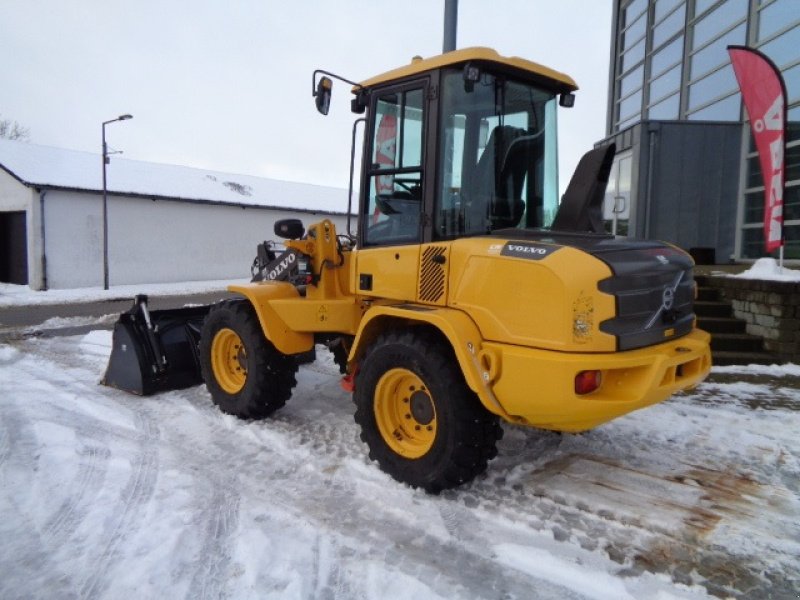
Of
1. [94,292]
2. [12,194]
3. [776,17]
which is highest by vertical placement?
[776,17]

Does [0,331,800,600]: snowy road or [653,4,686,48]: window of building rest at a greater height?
[653,4,686,48]: window of building

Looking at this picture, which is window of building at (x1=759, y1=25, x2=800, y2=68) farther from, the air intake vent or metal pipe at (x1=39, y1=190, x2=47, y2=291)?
metal pipe at (x1=39, y1=190, x2=47, y2=291)

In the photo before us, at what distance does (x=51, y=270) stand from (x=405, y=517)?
1803cm

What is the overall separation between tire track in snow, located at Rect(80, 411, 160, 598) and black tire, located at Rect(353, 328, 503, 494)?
1407 millimetres

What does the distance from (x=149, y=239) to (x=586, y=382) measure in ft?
65.6

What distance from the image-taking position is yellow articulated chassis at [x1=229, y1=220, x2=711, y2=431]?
299 centimetres

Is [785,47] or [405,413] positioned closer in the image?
[405,413]

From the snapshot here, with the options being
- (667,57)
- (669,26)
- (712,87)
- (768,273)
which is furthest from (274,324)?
(669,26)

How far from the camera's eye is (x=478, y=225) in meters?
3.67

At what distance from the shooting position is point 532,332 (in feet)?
10.3

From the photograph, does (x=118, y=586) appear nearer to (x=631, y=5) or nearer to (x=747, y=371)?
(x=747, y=371)

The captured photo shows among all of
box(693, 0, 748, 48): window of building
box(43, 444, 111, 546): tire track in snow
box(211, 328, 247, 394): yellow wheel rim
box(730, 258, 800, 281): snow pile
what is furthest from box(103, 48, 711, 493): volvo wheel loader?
box(693, 0, 748, 48): window of building

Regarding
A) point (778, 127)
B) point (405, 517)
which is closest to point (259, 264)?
point (405, 517)

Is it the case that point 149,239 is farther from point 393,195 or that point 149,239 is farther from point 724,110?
point 393,195
